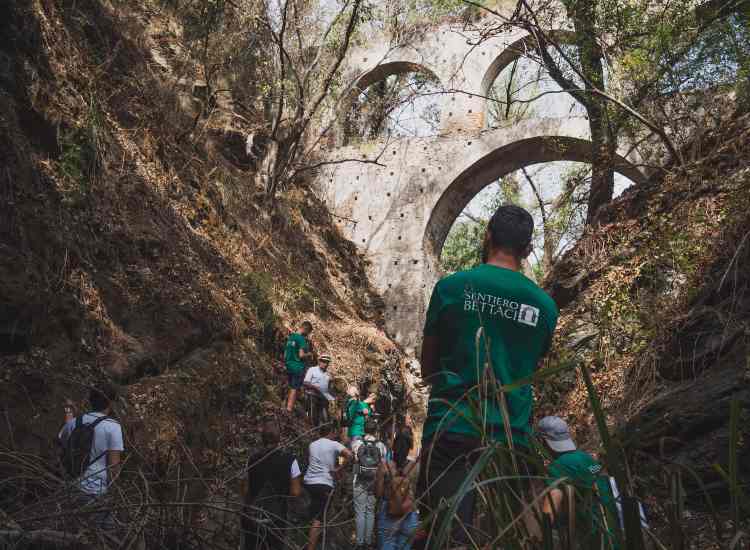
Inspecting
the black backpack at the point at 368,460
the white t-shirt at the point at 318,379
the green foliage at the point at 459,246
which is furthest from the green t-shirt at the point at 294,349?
the green foliage at the point at 459,246

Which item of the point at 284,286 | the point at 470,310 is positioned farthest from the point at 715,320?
the point at 284,286

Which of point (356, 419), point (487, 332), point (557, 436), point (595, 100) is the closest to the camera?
point (487, 332)

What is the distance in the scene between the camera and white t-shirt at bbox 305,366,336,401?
938 centimetres

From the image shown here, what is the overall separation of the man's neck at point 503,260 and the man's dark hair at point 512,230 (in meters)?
0.02

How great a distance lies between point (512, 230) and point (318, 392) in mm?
7412

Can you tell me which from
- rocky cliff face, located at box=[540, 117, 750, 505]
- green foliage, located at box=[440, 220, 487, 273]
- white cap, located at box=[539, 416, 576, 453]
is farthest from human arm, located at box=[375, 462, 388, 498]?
green foliage, located at box=[440, 220, 487, 273]

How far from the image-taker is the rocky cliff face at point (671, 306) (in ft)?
13.1

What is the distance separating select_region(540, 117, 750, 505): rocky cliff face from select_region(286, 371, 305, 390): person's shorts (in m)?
3.25

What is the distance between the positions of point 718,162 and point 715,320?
12.4 ft

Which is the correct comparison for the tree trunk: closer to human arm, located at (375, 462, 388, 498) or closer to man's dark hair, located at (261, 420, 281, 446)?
man's dark hair, located at (261, 420, 281, 446)

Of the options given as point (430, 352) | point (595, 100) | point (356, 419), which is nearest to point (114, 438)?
point (430, 352)

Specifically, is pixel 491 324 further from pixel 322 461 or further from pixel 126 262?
pixel 126 262

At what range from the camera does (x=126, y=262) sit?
7.16 metres

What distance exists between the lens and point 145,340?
6.85 m
